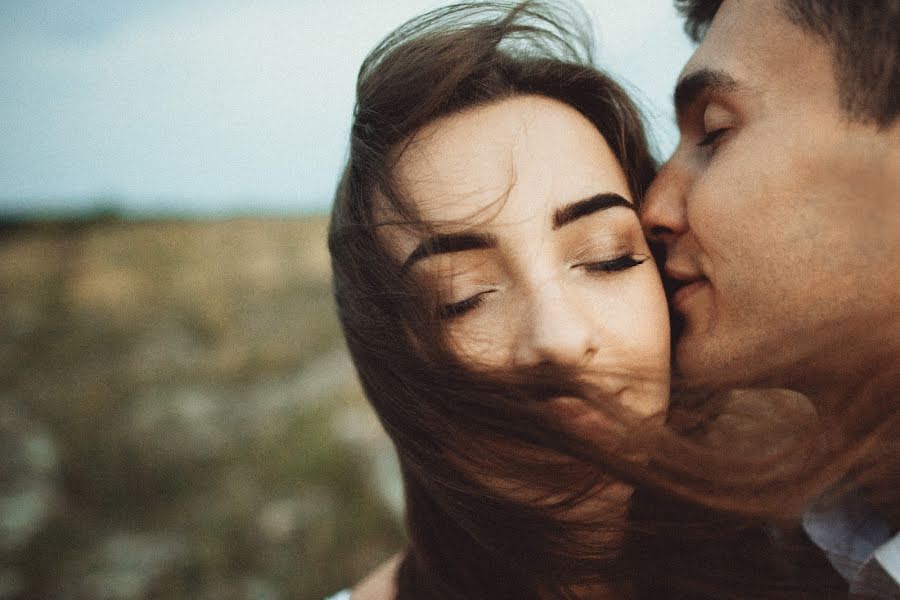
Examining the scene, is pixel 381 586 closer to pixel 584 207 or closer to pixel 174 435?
pixel 584 207

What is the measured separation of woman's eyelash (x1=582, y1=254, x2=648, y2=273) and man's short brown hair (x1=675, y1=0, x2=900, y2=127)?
580 millimetres

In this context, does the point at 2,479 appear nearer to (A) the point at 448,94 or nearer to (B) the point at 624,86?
(A) the point at 448,94

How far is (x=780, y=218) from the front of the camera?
143cm

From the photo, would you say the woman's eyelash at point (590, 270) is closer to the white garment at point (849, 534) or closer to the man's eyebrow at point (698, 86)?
the man's eyebrow at point (698, 86)

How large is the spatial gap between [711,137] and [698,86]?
0.16 metres

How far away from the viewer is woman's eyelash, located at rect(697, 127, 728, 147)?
62.5 inches

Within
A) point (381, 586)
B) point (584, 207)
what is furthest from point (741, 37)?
point (381, 586)

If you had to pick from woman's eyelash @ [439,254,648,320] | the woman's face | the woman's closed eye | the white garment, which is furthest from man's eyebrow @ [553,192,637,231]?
the white garment

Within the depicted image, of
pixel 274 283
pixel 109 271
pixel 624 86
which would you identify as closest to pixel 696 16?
pixel 624 86

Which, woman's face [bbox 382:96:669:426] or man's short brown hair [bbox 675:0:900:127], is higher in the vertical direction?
man's short brown hair [bbox 675:0:900:127]

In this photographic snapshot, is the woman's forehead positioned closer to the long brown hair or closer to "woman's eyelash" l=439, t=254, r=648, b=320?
the long brown hair

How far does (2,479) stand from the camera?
164 inches

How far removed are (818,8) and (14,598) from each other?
4559 mm

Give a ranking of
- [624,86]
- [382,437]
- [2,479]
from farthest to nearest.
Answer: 1. [382,437]
2. [2,479]
3. [624,86]
